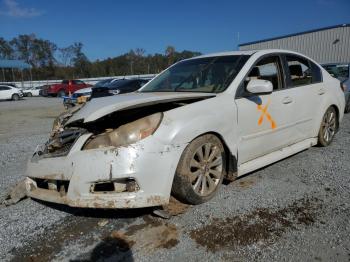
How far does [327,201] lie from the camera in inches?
139

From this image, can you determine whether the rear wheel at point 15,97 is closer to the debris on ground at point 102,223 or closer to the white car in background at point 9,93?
the white car in background at point 9,93

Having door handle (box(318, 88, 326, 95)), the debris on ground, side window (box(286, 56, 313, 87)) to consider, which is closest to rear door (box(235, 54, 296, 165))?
side window (box(286, 56, 313, 87))

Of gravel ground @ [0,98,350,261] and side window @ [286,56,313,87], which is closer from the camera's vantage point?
gravel ground @ [0,98,350,261]

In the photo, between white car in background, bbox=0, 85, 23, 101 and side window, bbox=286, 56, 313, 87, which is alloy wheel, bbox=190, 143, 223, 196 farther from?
white car in background, bbox=0, 85, 23, 101

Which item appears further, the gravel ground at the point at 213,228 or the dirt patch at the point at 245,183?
the dirt patch at the point at 245,183

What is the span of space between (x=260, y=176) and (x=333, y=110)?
7.30ft

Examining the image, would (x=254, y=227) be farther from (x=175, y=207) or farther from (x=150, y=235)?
(x=150, y=235)

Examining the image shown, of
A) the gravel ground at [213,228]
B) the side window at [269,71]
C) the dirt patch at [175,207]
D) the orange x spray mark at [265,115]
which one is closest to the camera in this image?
the gravel ground at [213,228]

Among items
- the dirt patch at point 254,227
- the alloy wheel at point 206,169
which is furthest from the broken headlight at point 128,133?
the dirt patch at point 254,227

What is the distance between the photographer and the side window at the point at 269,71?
14.2ft

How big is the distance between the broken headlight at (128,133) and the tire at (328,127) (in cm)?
338

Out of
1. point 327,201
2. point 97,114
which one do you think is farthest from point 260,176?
point 97,114

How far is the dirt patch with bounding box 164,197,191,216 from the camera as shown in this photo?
10.9 feet

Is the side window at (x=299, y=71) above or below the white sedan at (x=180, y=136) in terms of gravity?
above
